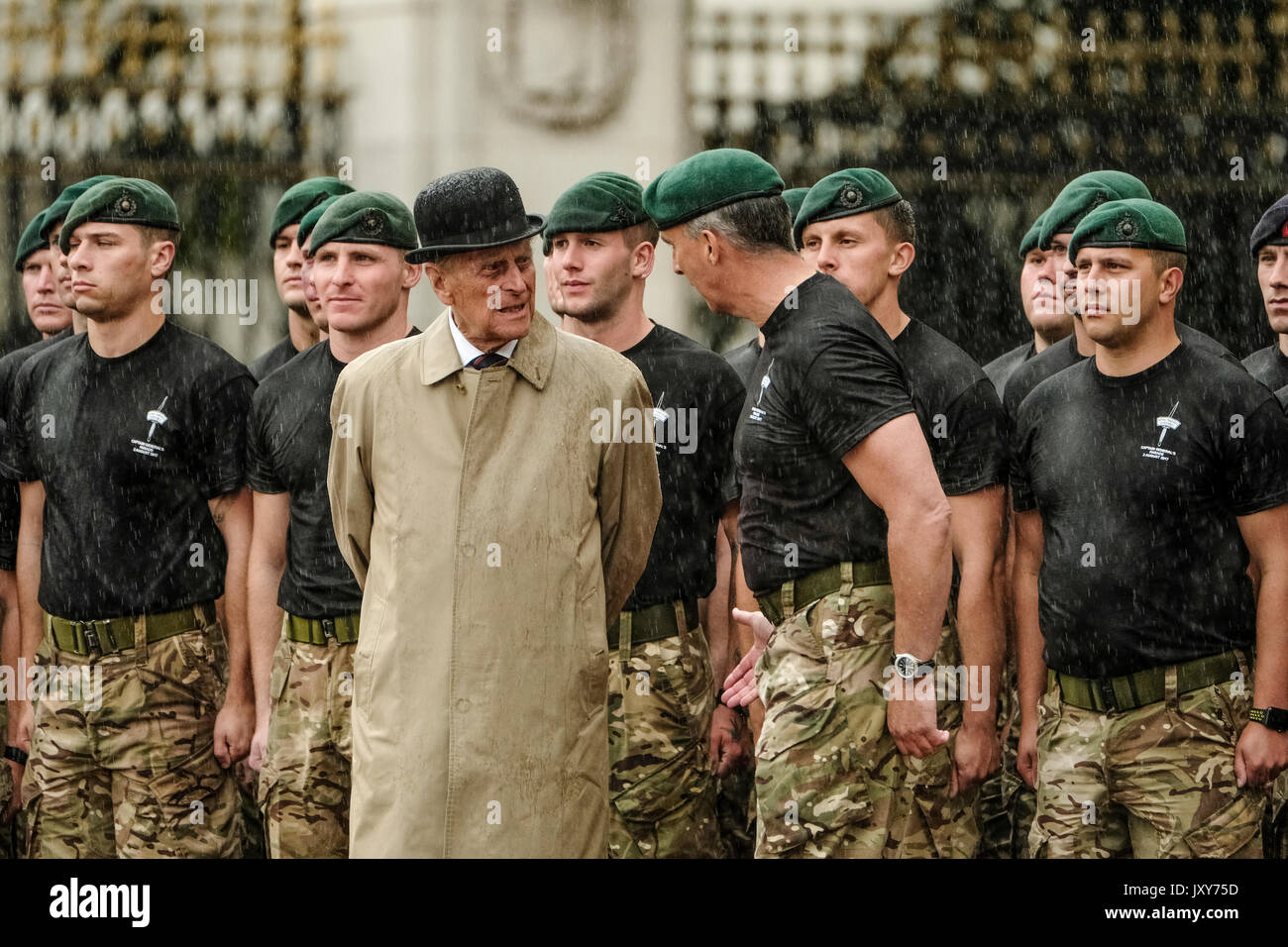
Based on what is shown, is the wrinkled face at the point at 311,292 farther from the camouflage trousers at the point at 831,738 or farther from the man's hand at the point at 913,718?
the man's hand at the point at 913,718

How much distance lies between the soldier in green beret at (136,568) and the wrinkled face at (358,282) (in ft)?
1.43

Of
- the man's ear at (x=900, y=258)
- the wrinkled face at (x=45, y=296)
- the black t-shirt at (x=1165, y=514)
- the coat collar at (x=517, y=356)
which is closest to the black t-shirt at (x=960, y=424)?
the black t-shirt at (x=1165, y=514)

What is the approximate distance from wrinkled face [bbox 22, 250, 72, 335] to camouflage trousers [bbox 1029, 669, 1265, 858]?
167 inches

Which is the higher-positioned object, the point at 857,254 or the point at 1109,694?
the point at 857,254

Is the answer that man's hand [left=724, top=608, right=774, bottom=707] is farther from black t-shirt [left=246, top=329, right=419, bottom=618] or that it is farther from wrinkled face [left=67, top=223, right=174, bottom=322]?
wrinkled face [left=67, top=223, right=174, bottom=322]

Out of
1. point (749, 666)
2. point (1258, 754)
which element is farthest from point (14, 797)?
point (1258, 754)

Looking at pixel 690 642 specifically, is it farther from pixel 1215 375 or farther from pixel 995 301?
pixel 995 301

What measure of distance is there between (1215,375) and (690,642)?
65.1 inches

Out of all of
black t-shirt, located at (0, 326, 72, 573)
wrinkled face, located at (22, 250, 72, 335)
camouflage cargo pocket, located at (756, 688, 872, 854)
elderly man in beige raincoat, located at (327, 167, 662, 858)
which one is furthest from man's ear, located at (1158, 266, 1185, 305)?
wrinkled face, located at (22, 250, 72, 335)

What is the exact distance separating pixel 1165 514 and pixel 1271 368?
1.40 metres

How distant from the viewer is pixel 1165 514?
194 inches

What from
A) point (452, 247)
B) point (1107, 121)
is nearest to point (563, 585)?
point (452, 247)

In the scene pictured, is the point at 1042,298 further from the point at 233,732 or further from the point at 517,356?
the point at 233,732

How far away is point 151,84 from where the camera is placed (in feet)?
33.5
